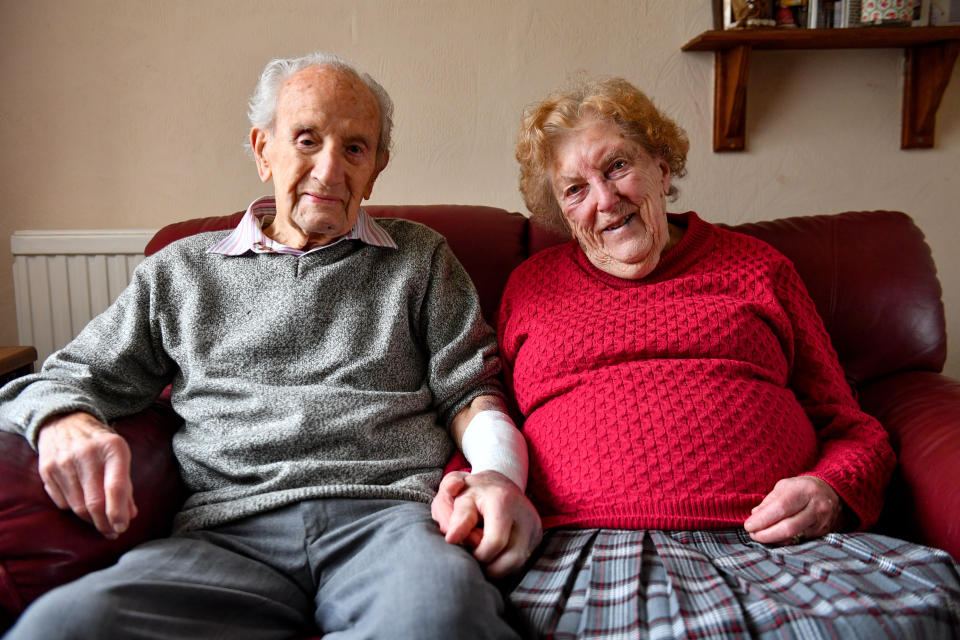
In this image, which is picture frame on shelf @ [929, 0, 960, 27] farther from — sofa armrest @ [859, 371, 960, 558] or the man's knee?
the man's knee

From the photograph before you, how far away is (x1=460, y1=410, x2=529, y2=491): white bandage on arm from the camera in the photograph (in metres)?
1.12

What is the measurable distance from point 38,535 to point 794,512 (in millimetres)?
1047

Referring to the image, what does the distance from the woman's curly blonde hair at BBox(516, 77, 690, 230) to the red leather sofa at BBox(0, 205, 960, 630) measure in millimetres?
212

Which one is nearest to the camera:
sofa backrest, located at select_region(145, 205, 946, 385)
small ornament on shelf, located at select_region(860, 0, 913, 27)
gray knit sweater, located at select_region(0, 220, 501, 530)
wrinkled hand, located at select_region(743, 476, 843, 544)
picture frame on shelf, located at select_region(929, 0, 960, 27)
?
wrinkled hand, located at select_region(743, 476, 843, 544)

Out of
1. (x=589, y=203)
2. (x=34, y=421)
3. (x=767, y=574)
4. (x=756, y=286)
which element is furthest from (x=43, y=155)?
(x=767, y=574)

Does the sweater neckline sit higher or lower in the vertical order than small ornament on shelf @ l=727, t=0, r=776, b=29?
lower

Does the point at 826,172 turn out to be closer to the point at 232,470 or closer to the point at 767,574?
the point at 767,574

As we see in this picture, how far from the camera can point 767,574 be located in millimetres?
958

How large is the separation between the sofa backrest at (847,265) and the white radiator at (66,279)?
16.6 inches

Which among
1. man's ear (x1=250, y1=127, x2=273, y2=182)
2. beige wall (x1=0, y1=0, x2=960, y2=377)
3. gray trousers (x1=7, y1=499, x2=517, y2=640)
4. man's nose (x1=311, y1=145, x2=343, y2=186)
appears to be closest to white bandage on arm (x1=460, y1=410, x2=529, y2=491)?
gray trousers (x1=7, y1=499, x2=517, y2=640)

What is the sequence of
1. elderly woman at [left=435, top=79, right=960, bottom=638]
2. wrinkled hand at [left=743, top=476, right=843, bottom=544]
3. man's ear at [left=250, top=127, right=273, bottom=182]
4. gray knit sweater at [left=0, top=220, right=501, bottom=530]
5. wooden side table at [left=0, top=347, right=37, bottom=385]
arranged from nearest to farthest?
elderly woman at [left=435, top=79, right=960, bottom=638] → wrinkled hand at [left=743, top=476, right=843, bottom=544] → gray knit sweater at [left=0, top=220, right=501, bottom=530] → man's ear at [left=250, top=127, right=273, bottom=182] → wooden side table at [left=0, top=347, right=37, bottom=385]

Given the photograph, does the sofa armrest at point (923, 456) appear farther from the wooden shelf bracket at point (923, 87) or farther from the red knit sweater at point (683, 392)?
the wooden shelf bracket at point (923, 87)

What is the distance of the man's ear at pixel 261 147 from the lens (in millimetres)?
1344

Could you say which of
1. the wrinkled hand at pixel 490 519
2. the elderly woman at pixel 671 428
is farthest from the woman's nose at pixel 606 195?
the wrinkled hand at pixel 490 519
